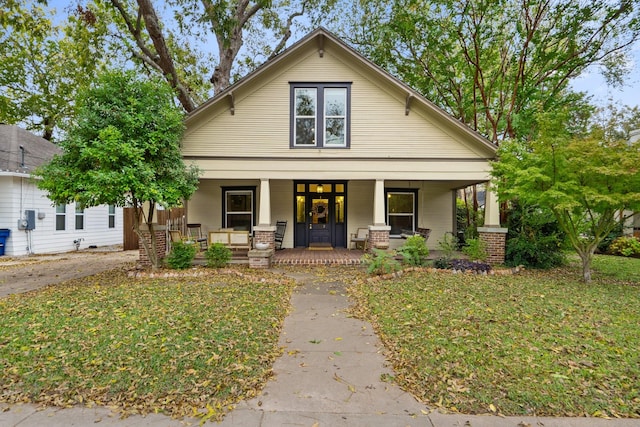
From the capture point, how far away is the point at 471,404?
2902 millimetres

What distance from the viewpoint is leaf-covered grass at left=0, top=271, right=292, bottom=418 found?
302cm

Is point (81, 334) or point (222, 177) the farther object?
point (222, 177)

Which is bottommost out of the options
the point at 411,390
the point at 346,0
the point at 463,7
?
the point at 411,390

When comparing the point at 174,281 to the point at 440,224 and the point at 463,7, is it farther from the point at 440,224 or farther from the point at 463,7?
the point at 463,7

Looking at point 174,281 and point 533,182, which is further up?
point 533,182

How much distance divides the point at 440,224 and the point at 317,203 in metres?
5.06

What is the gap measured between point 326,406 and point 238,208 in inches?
403

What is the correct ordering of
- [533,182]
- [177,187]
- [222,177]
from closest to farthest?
[533,182], [177,187], [222,177]

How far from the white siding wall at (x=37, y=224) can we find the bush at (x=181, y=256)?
579 centimetres

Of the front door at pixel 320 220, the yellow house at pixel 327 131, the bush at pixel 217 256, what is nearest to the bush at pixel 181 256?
the bush at pixel 217 256

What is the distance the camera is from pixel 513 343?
13.3 ft

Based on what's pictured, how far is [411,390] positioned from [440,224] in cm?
1044

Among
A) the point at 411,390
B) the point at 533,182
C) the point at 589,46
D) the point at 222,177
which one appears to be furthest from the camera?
the point at 589,46

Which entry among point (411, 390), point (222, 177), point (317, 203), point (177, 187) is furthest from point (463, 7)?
point (411, 390)
